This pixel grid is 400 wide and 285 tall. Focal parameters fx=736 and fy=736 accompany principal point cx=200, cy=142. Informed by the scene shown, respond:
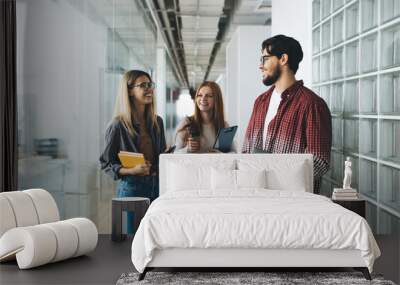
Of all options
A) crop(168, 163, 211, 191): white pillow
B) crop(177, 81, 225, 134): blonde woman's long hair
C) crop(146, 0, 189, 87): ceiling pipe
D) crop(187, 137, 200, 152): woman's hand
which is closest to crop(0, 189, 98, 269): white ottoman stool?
crop(168, 163, 211, 191): white pillow

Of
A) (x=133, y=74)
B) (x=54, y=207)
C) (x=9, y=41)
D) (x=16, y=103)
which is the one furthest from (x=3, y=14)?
(x=54, y=207)

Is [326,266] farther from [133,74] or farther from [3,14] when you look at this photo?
[3,14]

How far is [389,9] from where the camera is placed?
279 inches

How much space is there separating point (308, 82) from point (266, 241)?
3.05m

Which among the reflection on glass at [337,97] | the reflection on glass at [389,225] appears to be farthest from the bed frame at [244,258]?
the reflection on glass at [337,97]

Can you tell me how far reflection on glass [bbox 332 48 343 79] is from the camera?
8125 mm

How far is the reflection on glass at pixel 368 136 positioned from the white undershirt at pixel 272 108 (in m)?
1.01

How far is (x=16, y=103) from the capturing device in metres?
8.54

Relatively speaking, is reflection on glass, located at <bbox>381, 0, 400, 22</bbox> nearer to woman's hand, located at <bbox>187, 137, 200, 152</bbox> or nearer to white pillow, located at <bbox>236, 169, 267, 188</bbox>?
white pillow, located at <bbox>236, 169, 267, 188</bbox>

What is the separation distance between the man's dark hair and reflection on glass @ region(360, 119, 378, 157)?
3.58ft

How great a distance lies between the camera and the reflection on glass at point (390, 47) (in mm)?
6965

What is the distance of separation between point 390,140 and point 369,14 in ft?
4.39

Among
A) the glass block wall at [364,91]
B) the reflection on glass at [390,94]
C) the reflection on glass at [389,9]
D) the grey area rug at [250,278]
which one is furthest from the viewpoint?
the glass block wall at [364,91]

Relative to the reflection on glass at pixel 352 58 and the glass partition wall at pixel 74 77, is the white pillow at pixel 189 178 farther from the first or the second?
the reflection on glass at pixel 352 58
